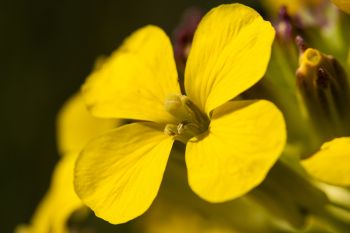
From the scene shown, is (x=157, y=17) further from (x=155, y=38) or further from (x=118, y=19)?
(x=155, y=38)

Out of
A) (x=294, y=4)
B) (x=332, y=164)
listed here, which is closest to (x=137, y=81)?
(x=332, y=164)

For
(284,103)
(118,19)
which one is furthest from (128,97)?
(118,19)

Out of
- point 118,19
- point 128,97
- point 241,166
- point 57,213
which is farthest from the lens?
point 118,19

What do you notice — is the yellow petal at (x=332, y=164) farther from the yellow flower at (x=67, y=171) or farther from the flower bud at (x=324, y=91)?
the yellow flower at (x=67, y=171)

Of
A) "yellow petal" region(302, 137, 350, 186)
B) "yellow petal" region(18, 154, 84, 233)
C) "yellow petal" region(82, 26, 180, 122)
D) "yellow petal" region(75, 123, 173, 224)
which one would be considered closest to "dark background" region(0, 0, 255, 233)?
"yellow petal" region(18, 154, 84, 233)

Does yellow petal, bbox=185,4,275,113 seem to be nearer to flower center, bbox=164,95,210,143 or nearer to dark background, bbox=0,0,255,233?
flower center, bbox=164,95,210,143

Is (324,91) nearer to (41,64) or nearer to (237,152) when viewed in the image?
(237,152)
